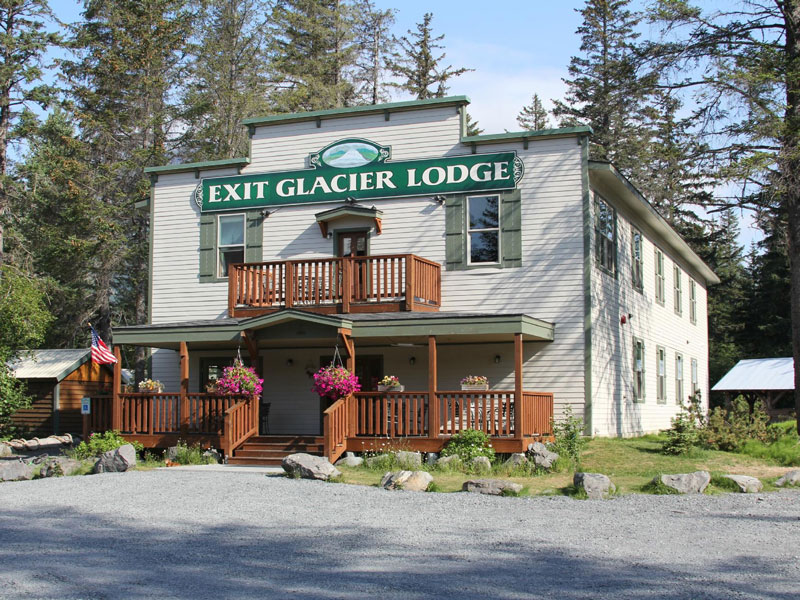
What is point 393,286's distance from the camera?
58.5 ft

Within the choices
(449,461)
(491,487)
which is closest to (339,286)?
(449,461)

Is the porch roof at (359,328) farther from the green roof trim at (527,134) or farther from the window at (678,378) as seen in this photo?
the window at (678,378)

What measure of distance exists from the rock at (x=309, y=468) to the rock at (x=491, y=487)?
2.41 meters

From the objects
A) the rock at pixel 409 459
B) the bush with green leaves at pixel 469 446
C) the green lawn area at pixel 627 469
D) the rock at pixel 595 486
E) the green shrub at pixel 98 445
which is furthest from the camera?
the green shrub at pixel 98 445

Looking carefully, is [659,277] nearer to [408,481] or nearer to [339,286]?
[339,286]

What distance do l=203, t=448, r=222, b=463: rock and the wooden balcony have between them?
3.19m

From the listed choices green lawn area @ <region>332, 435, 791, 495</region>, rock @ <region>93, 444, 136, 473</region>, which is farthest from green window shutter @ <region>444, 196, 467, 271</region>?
rock @ <region>93, 444, 136, 473</region>

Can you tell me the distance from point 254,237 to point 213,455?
5816 mm

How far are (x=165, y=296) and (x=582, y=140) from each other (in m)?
10.4

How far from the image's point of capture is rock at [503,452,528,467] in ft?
49.9

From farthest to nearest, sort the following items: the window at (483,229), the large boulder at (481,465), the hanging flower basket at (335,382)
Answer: the window at (483,229)
the hanging flower basket at (335,382)
the large boulder at (481,465)

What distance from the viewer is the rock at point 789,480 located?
1316 centimetres

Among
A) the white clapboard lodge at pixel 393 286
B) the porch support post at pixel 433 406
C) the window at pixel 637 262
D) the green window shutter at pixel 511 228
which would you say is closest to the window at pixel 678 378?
the white clapboard lodge at pixel 393 286

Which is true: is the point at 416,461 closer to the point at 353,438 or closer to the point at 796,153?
the point at 353,438
